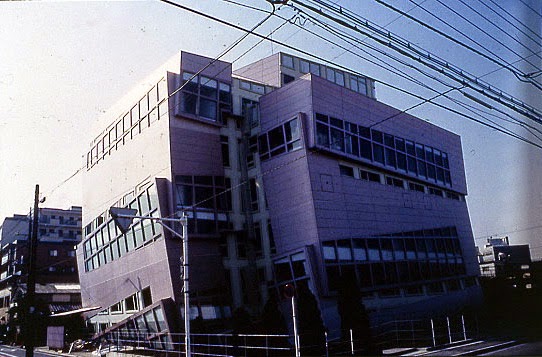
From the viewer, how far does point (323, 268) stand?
81.3 ft

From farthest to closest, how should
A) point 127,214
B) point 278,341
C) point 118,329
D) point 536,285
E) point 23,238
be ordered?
point 23,238
point 536,285
point 118,329
point 278,341
point 127,214

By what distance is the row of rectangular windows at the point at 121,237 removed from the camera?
2881cm

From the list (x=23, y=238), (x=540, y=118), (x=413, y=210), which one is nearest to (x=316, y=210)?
(x=413, y=210)

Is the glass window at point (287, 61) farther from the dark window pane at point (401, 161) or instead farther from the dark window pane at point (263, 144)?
the dark window pane at point (401, 161)

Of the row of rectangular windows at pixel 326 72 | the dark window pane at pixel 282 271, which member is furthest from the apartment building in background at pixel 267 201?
the row of rectangular windows at pixel 326 72

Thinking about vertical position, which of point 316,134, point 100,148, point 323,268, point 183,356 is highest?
point 100,148

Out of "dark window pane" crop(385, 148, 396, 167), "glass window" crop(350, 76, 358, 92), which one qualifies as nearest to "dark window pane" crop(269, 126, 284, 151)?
"dark window pane" crop(385, 148, 396, 167)

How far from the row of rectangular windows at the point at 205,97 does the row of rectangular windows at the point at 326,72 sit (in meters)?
9.05

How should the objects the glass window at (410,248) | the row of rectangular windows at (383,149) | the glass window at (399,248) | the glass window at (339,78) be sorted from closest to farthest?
the row of rectangular windows at (383,149) → the glass window at (399,248) → the glass window at (410,248) → the glass window at (339,78)

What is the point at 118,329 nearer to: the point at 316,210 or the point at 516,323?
the point at 316,210

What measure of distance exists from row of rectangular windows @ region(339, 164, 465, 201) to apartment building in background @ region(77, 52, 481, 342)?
137 mm

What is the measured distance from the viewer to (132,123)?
109ft

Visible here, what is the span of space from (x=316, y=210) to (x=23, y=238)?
69.4 metres

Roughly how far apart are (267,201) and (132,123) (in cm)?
1207
